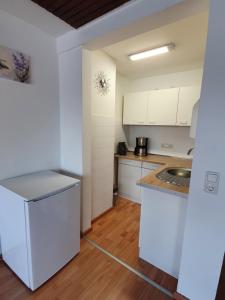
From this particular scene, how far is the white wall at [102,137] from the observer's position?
7.04ft

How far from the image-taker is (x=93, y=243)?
193cm

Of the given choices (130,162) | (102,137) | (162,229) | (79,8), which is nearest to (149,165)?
(130,162)

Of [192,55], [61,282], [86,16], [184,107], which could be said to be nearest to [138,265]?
[61,282]

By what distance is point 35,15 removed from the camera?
1503 millimetres

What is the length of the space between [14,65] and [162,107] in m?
2.22

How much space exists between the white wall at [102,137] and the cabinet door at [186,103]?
113cm

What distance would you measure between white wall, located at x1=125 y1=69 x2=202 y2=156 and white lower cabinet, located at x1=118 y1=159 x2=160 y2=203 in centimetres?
63

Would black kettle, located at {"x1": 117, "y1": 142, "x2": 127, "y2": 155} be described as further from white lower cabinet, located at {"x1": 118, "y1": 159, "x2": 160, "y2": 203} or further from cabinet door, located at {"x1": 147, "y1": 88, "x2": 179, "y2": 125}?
cabinet door, located at {"x1": 147, "y1": 88, "x2": 179, "y2": 125}

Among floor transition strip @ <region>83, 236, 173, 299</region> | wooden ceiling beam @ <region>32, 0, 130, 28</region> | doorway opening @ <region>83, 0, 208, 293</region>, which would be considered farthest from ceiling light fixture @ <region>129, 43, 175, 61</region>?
floor transition strip @ <region>83, 236, 173, 299</region>

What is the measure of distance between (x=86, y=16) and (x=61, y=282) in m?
2.47

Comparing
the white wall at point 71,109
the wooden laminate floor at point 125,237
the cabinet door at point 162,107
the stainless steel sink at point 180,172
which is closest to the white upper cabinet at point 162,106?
the cabinet door at point 162,107

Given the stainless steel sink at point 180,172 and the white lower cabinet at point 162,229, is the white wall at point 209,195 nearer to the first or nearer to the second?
the white lower cabinet at point 162,229

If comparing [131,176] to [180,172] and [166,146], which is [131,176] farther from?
[180,172]

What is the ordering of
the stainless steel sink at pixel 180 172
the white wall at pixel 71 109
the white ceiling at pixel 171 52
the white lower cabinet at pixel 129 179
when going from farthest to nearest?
the white lower cabinet at pixel 129 179
the stainless steel sink at pixel 180 172
the white wall at pixel 71 109
the white ceiling at pixel 171 52
